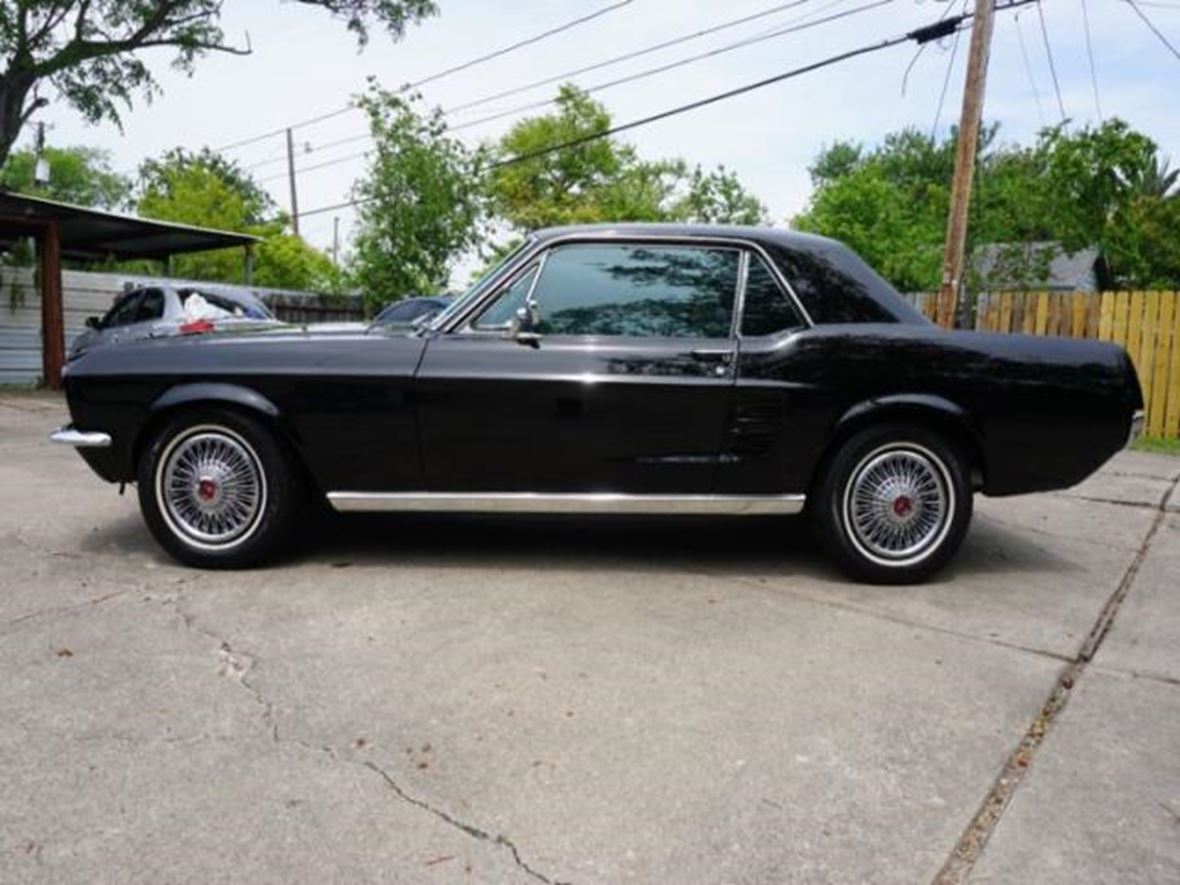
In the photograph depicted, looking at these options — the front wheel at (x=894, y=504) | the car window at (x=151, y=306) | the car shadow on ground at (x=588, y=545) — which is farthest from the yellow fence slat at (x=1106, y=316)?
the car window at (x=151, y=306)

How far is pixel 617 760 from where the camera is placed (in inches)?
92.8

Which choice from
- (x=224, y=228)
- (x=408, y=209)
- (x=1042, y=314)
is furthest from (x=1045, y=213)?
(x=224, y=228)

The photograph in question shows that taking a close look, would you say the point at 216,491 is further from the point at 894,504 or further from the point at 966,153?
the point at 966,153

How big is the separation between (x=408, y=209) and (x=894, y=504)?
1811 centimetres

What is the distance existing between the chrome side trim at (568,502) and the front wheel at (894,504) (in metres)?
0.22

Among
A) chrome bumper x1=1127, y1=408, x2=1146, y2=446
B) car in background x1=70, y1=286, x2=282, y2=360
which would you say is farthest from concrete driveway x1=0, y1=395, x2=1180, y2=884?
car in background x1=70, y1=286, x2=282, y2=360

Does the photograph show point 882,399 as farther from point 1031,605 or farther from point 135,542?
point 135,542

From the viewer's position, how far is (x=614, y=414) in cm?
385

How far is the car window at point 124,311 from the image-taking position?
38.8 feet

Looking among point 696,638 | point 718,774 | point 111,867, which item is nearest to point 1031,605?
point 696,638

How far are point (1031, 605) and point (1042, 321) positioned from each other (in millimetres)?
8618

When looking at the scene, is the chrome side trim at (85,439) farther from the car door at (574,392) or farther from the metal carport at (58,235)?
the metal carport at (58,235)

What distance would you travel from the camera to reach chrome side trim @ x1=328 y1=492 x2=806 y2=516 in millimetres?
3912

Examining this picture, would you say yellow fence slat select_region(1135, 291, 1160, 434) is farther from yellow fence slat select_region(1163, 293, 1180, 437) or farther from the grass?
the grass
